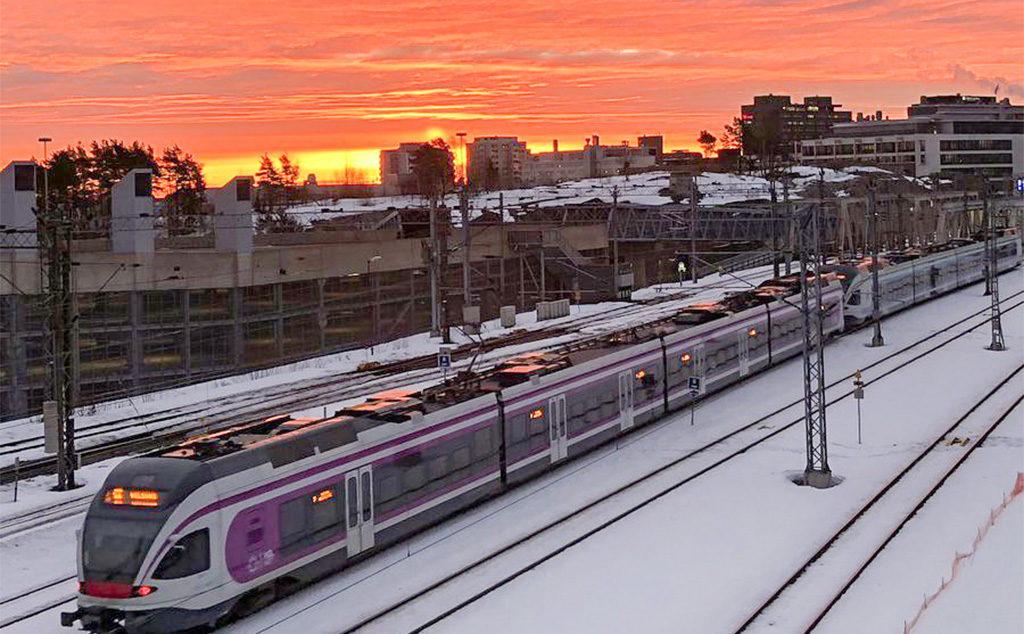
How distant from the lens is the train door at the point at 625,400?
34.5 metres

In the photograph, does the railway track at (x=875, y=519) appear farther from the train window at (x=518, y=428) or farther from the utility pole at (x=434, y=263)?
the utility pole at (x=434, y=263)

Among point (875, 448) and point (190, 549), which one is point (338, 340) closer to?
point (875, 448)

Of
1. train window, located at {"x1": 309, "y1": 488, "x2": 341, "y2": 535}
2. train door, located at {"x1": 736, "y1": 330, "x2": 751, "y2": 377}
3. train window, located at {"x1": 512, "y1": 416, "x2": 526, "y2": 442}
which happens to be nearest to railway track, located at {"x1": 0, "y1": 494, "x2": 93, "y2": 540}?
train window, located at {"x1": 309, "y1": 488, "x2": 341, "y2": 535}

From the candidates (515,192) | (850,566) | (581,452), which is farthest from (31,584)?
(515,192)

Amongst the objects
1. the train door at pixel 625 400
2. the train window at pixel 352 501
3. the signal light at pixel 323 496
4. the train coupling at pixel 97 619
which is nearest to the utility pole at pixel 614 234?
the train door at pixel 625 400

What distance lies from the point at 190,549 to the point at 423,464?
22.6ft

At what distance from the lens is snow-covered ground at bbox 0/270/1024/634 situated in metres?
21.0

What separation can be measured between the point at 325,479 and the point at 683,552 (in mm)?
8134

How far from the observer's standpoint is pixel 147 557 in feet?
61.8

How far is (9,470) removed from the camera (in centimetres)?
3409

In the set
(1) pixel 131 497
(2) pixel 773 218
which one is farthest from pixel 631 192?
(1) pixel 131 497

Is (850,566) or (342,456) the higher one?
(342,456)

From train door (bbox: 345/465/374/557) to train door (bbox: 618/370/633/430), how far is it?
1268cm

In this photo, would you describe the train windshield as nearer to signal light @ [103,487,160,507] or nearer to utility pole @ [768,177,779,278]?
signal light @ [103,487,160,507]
